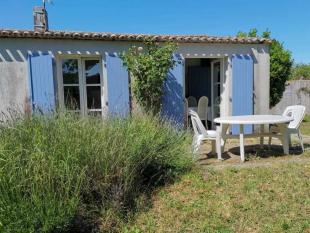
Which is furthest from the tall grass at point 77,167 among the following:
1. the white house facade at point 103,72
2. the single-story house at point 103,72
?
the single-story house at point 103,72

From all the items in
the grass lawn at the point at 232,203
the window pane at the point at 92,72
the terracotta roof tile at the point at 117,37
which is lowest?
the grass lawn at the point at 232,203

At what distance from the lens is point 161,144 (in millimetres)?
5293

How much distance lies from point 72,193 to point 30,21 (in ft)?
27.5

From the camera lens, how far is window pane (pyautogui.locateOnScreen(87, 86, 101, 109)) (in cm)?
898

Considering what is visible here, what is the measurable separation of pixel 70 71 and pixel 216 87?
183 inches

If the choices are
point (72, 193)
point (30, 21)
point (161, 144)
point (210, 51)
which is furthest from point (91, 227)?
point (30, 21)

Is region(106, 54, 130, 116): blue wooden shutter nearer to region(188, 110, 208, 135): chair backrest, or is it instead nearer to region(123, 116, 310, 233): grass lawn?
region(188, 110, 208, 135): chair backrest

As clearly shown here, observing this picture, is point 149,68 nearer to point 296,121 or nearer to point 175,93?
point 175,93

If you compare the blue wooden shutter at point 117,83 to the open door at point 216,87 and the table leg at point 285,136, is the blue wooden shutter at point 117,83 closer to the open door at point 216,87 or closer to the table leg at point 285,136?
the open door at point 216,87

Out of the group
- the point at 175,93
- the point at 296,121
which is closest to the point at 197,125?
the point at 296,121

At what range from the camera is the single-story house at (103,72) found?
8.08m

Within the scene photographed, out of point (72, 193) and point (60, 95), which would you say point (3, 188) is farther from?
point (60, 95)

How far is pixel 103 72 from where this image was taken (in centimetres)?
880

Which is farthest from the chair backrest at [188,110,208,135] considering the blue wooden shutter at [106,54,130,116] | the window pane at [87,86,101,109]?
the window pane at [87,86,101,109]
